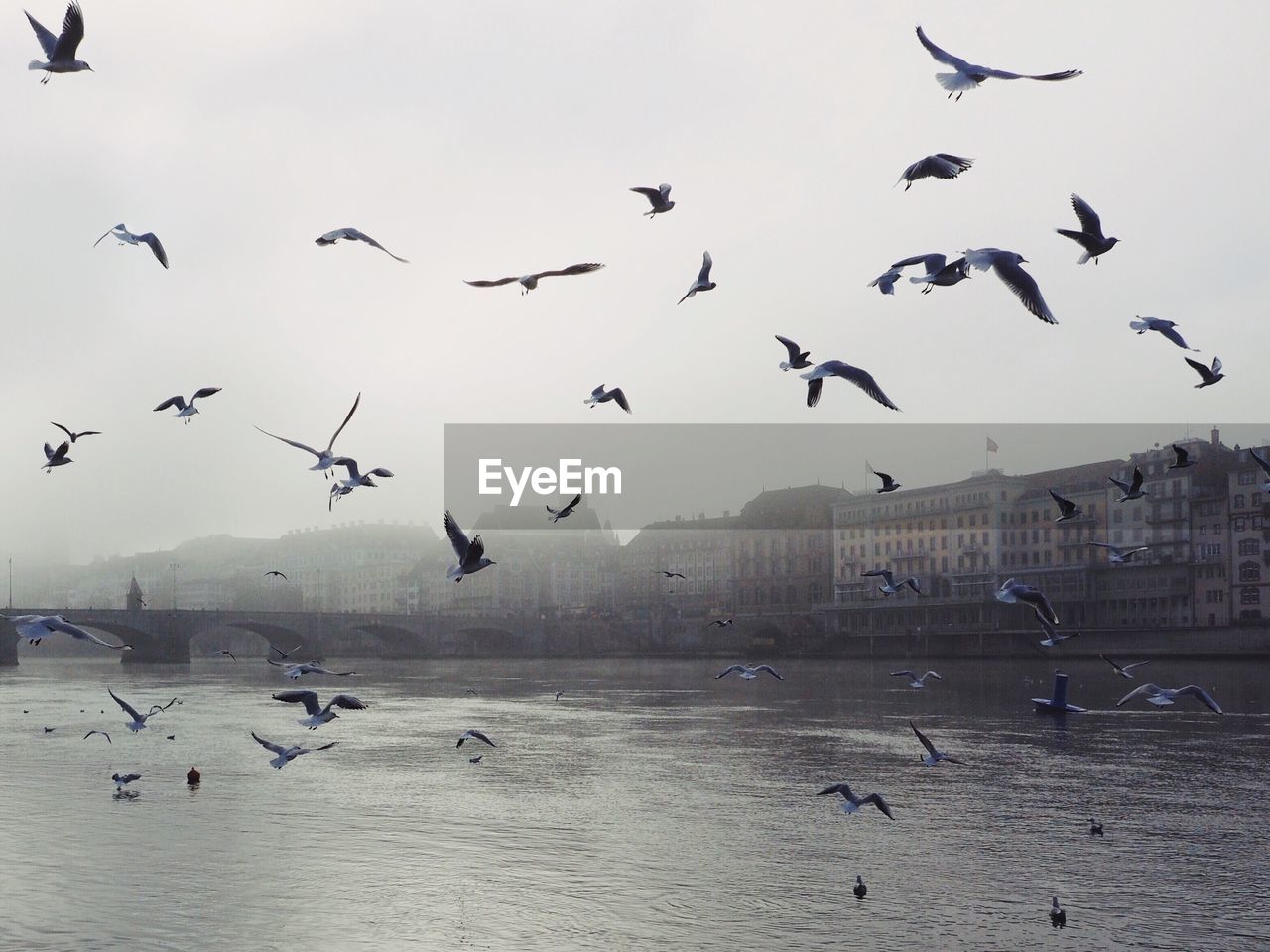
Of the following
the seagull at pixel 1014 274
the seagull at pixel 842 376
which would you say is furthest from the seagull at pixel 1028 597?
the seagull at pixel 1014 274

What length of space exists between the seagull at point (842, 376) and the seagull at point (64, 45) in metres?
9.54

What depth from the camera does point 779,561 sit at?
19775 centimetres

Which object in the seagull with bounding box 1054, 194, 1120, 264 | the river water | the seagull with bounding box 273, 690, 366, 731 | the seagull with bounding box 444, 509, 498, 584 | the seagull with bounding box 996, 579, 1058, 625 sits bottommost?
the river water

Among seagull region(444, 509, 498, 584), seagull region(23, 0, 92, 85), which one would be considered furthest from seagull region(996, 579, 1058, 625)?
seagull region(23, 0, 92, 85)

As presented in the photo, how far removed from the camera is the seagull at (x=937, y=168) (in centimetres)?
1477

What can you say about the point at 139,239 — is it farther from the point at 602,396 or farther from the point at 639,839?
the point at 639,839

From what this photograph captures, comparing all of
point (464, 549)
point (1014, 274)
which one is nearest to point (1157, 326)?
point (1014, 274)

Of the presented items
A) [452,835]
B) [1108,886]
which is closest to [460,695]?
[452,835]

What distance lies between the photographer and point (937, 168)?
14.9 metres

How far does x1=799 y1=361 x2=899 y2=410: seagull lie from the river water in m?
7.49

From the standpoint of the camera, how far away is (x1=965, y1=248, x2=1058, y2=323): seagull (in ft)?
44.9

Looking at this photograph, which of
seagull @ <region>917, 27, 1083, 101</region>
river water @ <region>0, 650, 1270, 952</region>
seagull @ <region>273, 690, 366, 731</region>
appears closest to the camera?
seagull @ <region>917, 27, 1083, 101</region>

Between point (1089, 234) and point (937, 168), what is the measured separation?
98.0 inches

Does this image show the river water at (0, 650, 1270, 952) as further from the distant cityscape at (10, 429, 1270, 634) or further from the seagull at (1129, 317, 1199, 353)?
the distant cityscape at (10, 429, 1270, 634)
